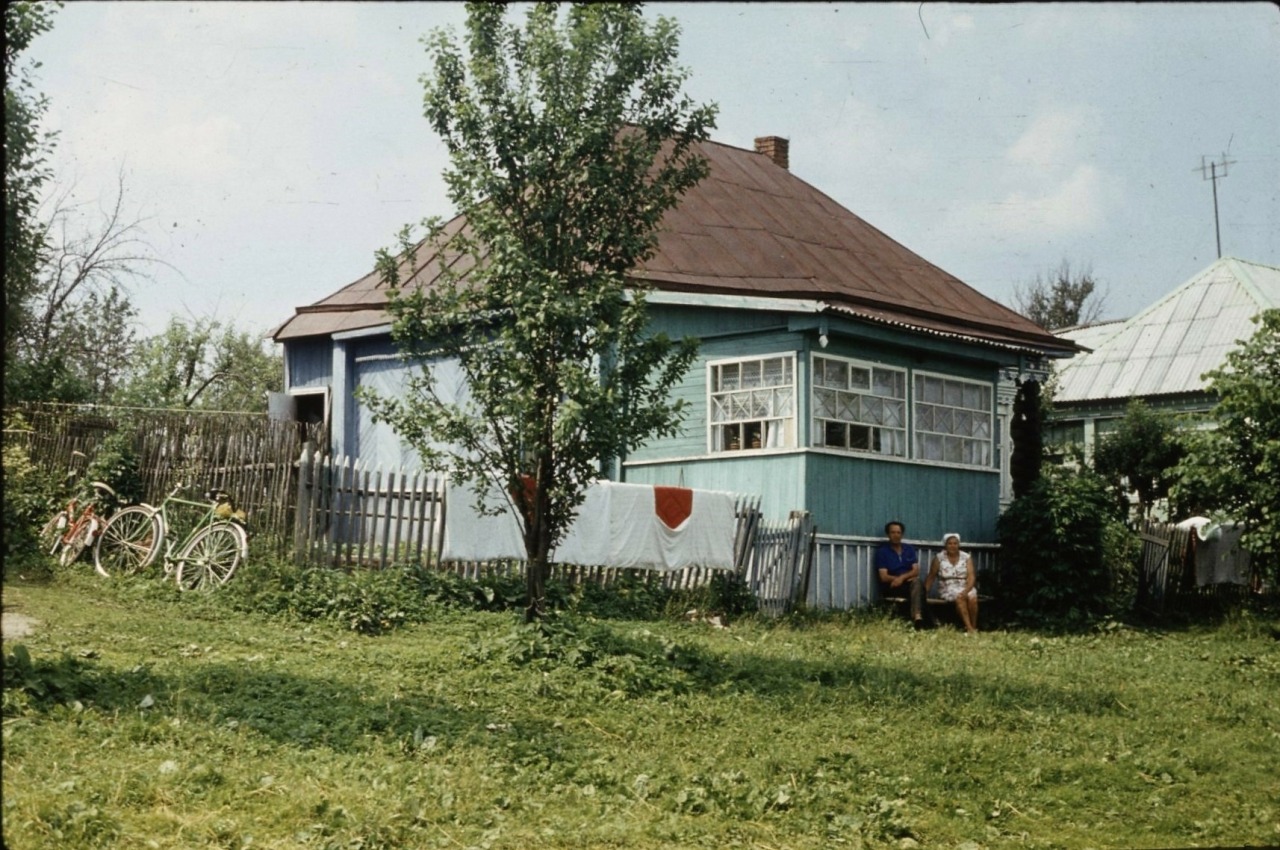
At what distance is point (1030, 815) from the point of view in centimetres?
→ 743

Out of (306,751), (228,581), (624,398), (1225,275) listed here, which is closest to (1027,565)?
(624,398)

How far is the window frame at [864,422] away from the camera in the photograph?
17266mm

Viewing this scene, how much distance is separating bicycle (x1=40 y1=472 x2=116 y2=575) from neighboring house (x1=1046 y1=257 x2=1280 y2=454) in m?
22.1

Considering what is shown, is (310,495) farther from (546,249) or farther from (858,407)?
(858,407)

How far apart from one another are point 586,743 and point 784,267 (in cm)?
1290

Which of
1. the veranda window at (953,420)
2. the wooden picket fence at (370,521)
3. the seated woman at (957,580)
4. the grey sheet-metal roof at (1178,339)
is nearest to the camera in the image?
the wooden picket fence at (370,521)

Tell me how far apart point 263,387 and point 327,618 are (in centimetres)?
2438

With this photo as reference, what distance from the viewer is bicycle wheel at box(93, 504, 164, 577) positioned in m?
14.9

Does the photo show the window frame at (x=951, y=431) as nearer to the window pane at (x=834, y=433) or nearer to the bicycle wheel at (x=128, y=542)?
the window pane at (x=834, y=433)

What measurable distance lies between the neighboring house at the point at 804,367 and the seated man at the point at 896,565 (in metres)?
0.36

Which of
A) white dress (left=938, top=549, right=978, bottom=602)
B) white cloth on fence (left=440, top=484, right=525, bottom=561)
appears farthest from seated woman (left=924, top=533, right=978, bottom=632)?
white cloth on fence (left=440, top=484, right=525, bottom=561)

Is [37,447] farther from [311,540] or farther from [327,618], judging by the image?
[327,618]

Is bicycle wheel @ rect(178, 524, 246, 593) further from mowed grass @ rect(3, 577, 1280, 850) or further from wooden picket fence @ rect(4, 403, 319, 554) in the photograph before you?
mowed grass @ rect(3, 577, 1280, 850)

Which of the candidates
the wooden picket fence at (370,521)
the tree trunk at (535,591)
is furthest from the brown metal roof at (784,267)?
the tree trunk at (535,591)
